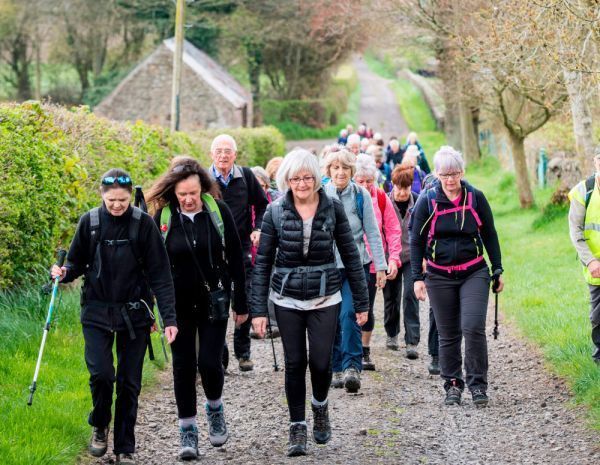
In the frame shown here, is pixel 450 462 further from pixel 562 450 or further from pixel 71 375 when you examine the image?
pixel 71 375

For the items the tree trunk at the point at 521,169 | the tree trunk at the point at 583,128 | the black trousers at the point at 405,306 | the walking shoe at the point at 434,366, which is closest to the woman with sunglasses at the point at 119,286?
the walking shoe at the point at 434,366

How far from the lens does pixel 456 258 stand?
805 cm

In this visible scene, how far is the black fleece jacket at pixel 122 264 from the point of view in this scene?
253 inches

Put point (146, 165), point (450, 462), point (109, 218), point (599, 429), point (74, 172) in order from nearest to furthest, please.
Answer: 1. point (109, 218)
2. point (450, 462)
3. point (599, 429)
4. point (74, 172)
5. point (146, 165)

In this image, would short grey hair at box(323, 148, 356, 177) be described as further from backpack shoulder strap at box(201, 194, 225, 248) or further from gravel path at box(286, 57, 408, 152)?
gravel path at box(286, 57, 408, 152)

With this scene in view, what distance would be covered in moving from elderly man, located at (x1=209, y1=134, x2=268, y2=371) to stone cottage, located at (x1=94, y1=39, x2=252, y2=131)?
35708 millimetres

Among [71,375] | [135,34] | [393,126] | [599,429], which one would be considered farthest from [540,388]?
[393,126]

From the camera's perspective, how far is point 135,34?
182 feet

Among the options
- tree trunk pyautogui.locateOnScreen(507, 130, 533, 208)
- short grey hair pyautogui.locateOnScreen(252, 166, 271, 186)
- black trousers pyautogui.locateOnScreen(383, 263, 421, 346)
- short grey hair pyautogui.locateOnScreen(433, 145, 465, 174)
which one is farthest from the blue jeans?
tree trunk pyautogui.locateOnScreen(507, 130, 533, 208)

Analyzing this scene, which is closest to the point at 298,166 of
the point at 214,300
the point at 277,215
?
the point at 277,215

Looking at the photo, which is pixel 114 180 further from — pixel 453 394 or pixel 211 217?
pixel 453 394

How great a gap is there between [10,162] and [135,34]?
155 ft

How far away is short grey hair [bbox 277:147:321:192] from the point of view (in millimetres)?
6703

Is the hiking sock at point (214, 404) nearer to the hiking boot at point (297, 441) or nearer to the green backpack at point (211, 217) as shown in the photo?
the hiking boot at point (297, 441)
